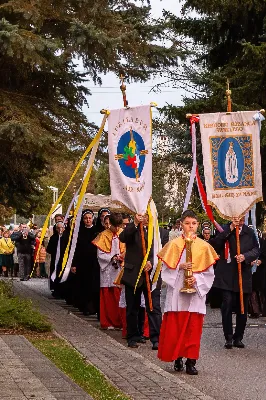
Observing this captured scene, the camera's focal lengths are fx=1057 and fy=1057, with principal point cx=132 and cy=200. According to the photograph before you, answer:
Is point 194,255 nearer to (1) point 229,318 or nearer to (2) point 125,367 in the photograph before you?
(2) point 125,367

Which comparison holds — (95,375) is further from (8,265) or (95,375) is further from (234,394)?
(8,265)

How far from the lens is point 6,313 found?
543 inches

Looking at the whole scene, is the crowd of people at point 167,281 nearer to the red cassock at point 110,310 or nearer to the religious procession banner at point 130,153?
the red cassock at point 110,310

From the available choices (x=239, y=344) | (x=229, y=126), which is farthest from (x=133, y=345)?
(x=229, y=126)

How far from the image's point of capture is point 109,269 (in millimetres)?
15547

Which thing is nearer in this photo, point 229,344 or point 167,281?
point 167,281

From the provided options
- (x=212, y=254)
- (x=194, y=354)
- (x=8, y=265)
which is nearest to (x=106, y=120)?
(x=212, y=254)

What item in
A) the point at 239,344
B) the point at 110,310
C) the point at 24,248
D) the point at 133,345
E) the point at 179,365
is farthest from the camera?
the point at 24,248

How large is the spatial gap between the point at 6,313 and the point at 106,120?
2.83m

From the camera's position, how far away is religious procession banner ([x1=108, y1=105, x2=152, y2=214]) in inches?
524

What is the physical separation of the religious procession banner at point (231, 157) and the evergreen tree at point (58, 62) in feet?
12.8

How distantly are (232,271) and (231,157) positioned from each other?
1463mm

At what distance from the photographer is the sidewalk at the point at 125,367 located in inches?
359

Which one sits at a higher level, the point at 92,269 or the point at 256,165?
the point at 256,165
